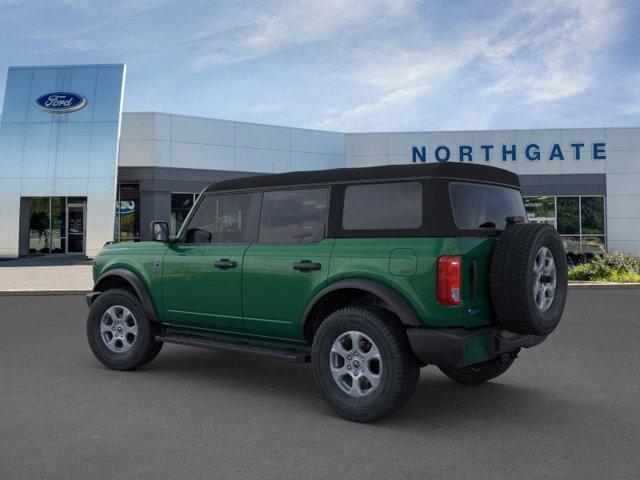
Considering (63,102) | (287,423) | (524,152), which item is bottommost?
(287,423)

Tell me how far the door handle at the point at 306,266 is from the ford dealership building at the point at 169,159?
75.2 feet

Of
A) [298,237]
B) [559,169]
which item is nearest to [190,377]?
[298,237]

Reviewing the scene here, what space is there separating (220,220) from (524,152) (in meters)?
26.5

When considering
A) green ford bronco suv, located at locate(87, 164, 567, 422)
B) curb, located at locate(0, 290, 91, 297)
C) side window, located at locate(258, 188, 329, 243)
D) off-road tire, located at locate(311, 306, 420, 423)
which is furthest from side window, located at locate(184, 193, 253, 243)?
curb, located at locate(0, 290, 91, 297)

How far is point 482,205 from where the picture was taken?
16.7ft

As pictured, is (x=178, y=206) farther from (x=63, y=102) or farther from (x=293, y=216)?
(x=293, y=216)

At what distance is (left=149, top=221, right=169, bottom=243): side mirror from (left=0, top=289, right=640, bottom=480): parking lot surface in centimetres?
140

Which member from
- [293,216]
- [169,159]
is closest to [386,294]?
[293,216]

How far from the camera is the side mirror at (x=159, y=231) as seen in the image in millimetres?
6129

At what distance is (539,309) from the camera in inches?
191

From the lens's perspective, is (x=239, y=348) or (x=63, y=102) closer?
(x=239, y=348)

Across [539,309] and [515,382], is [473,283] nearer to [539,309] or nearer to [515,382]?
[539,309]

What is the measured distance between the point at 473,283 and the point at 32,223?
27.9 m

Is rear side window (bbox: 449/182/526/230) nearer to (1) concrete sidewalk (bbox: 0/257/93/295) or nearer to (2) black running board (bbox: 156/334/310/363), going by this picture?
(2) black running board (bbox: 156/334/310/363)
